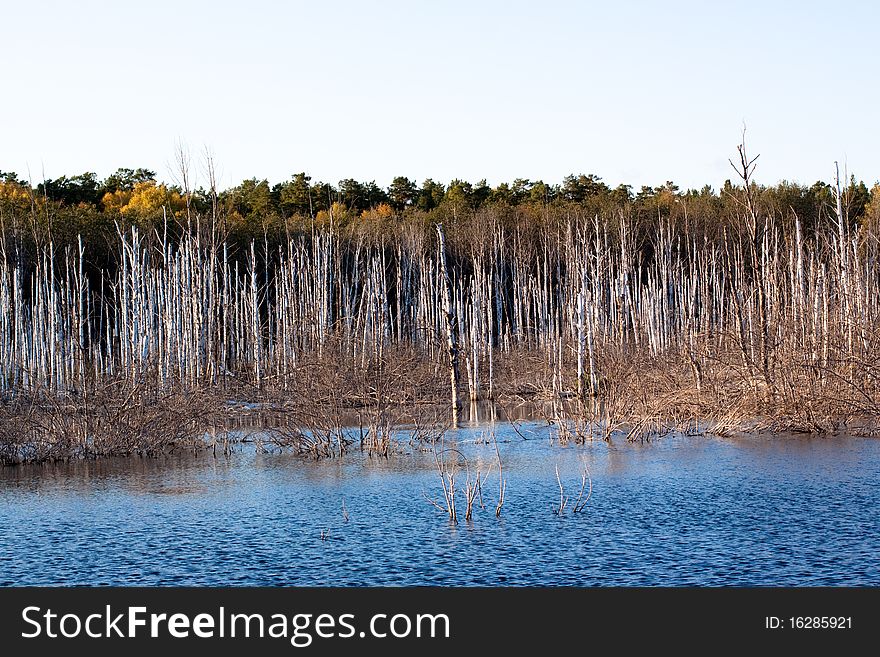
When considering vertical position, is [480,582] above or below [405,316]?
below

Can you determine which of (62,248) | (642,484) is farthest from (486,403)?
(62,248)

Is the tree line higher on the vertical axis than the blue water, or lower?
higher

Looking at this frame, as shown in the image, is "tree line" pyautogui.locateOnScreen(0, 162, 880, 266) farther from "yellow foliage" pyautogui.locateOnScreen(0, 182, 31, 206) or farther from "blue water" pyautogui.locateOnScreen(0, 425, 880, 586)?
"blue water" pyautogui.locateOnScreen(0, 425, 880, 586)

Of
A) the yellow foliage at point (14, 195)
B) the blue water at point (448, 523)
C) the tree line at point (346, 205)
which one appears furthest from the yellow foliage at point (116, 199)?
the blue water at point (448, 523)

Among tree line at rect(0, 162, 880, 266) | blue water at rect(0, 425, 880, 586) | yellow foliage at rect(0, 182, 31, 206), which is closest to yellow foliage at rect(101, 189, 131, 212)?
tree line at rect(0, 162, 880, 266)

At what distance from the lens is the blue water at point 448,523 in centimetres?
891

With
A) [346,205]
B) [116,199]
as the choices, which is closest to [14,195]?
[116,199]

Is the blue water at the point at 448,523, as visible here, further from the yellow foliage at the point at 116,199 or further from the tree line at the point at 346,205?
the yellow foliage at the point at 116,199

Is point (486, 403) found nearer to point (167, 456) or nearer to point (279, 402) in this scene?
point (279, 402)

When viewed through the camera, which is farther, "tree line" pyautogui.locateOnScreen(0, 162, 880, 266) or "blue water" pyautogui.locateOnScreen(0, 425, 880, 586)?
"tree line" pyautogui.locateOnScreen(0, 162, 880, 266)

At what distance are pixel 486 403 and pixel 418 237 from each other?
16.3m

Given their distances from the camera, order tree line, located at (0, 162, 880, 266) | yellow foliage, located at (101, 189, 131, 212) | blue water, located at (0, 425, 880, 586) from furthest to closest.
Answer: yellow foliage, located at (101, 189, 131, 212), tree line, located at (0, 162, 880, 266), blue water, located at (0, 425, 880, 586)

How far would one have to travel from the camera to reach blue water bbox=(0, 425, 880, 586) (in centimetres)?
891

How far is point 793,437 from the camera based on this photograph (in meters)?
17.8
